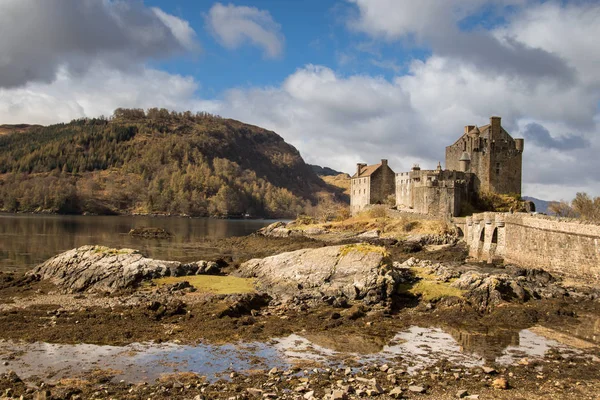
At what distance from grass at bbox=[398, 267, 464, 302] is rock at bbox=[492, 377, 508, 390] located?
10.7m

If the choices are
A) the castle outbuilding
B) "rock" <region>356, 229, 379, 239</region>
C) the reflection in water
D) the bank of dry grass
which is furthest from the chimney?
the reflection in water

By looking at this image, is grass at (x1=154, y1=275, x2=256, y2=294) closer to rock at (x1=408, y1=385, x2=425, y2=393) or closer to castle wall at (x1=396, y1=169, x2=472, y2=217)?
rock at (x1=408, y1=385, x2=425, y2=393)

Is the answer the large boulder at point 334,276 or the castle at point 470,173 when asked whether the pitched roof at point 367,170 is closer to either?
the castle at point 470,173

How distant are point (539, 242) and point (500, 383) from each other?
75.4 feet

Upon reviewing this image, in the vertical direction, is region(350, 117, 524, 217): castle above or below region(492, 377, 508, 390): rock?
above

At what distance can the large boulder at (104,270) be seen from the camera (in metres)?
27.1

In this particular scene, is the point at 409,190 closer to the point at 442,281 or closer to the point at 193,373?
the point at 442,281

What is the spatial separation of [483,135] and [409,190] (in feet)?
36.7

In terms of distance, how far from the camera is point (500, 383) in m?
13.4

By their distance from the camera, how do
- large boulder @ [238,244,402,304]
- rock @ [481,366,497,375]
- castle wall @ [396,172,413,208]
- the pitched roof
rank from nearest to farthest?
rock @ [481,366,497,375] → large boulder @ [238,244,402,304] → castle wall @ [396,172,413,208] → the pitched roof

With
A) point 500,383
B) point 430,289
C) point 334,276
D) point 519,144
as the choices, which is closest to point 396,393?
point 500,383

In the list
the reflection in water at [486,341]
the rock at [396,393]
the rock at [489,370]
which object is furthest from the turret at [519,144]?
the rock at [396,393]

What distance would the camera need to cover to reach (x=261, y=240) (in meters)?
59.9

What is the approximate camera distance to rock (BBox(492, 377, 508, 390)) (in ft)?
43.7
